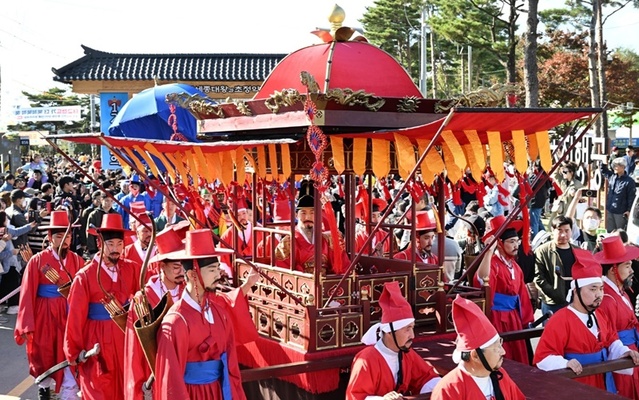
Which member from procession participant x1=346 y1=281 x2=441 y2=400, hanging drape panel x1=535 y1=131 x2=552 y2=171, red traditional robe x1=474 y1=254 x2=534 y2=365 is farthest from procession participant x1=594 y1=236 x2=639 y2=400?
procession participant x1=346 y1=281 x2=441 y2=400

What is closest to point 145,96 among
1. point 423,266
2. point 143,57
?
point 423,266

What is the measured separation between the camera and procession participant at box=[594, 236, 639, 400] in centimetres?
596

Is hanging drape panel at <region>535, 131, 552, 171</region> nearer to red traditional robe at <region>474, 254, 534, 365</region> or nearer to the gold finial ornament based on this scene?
red traditional robe at <region>474, 254, 534, 365</region>

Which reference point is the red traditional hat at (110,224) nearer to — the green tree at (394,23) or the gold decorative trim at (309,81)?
the gold decorative trim at (309,81)

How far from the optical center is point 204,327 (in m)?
4.59

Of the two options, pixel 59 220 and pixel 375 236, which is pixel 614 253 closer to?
pixel 375 236

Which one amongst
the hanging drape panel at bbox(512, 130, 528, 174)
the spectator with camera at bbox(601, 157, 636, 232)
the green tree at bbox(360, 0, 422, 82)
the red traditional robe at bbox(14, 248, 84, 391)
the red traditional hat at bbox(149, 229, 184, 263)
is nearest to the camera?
the red traditional hat at bbox(149, 229, 184, 263)

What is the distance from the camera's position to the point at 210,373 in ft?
15.2

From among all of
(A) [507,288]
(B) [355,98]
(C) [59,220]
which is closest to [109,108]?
(C) [59,220]

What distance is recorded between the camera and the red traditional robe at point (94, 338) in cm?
625

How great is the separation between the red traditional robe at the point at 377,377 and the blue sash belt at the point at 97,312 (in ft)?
8.67

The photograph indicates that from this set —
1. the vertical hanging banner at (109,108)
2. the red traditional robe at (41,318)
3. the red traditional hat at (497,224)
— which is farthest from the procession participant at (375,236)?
the vertical hanging banner at (109,108)

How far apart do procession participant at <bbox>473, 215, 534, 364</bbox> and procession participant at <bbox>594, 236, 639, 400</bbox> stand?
949mm

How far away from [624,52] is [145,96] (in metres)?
39.1
